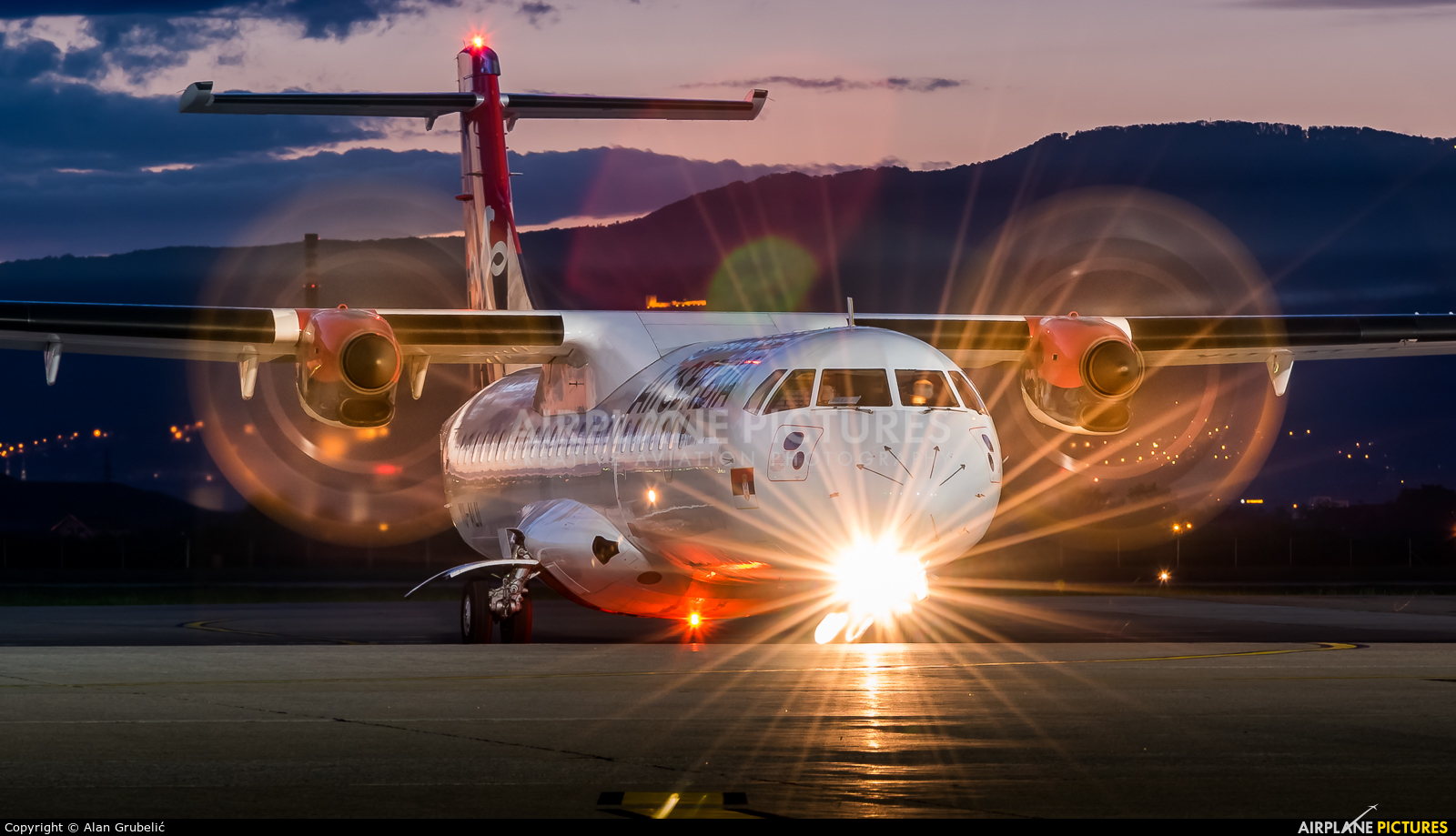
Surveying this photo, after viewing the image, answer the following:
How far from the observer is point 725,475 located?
1430cm

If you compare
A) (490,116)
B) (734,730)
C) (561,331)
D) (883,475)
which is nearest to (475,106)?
(490,116)

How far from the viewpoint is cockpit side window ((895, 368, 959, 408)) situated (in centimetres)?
1380

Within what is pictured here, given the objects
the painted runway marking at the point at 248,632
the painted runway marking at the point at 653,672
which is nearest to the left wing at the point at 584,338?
the painted runway marking at the point at 248,632

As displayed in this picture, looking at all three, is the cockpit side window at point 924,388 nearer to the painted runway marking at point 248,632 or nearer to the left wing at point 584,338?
the left wing at point 584,338

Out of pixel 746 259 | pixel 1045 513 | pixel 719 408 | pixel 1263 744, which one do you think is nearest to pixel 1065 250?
pixel 746 259

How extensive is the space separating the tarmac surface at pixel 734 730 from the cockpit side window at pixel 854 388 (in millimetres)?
2203

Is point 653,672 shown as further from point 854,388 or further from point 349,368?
point 349,368

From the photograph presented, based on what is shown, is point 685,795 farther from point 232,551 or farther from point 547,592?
point 232,551

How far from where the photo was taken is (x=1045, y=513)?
50.5 m

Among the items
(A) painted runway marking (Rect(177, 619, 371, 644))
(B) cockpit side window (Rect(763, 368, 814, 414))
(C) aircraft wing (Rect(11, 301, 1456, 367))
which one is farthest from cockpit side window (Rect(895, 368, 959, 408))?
(A) painted runway marking (Rect(177, 619, 371, 644))

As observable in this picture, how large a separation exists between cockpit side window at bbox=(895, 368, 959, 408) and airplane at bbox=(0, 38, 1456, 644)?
0.02 m

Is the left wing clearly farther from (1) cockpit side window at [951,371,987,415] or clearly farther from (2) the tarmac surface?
(2) the tarmac surface

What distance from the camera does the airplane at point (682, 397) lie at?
13.5 metres

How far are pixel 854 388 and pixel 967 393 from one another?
1.06m
